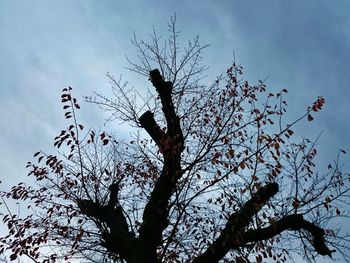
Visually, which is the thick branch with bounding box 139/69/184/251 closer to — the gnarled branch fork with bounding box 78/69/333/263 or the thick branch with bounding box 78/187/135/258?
the gnarled branch fork with bounding box 78/69/333/263

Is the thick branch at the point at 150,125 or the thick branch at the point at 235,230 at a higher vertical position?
the thick branch at the point at 150,125

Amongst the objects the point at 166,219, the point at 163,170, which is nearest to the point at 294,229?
the point at 166,219

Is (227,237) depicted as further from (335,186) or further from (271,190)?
(335,186)

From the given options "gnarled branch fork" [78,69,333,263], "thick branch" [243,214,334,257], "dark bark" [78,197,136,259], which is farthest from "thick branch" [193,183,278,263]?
"dark bark" [78,197,136,259]

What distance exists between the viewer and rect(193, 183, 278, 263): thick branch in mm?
6969

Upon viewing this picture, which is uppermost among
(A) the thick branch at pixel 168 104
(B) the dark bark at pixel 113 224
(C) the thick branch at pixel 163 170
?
(A) the thick branch at pixel 168 104

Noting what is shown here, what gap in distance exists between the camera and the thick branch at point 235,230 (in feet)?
22.9

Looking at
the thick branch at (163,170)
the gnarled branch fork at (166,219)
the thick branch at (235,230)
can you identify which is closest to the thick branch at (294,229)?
the gnarled branch fork at (166,219)

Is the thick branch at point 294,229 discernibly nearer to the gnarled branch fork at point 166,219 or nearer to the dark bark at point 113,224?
the gnarled branch fork at point 166,219

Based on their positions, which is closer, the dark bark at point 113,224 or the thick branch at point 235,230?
the thick branch at point 235,230

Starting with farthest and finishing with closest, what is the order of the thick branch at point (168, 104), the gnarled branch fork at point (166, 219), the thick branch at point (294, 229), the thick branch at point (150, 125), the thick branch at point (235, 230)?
the thick branch at point (150, 125), the thick branch at point (168, 104), the thick branch at point (294, 229), the gnarled branch fork at point (166, 219), the thick branch at point (235, 230)

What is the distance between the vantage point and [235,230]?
7.10m

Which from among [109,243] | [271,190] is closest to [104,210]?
[109,243]

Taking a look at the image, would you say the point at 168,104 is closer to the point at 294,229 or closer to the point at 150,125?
the point at 150,125
